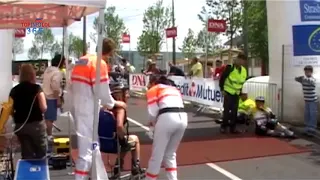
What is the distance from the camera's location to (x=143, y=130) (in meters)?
14.5

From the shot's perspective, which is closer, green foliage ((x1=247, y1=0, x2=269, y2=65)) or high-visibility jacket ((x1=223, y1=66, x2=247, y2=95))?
high-visibility jacket ((x1=223, y1=66, x2=247, y2=95))

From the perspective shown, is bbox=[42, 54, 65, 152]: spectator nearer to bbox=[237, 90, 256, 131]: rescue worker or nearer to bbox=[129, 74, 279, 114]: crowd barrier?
bbox=[129, 74, 279, 114]: crowd barrier

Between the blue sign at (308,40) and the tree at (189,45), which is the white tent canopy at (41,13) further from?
the tree at (189,45)

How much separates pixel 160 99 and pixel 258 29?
45.0m

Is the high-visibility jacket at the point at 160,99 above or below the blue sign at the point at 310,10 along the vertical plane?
below

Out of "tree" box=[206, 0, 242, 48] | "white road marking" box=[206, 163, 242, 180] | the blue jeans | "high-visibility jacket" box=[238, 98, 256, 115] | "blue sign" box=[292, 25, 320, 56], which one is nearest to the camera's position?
"white road marking" box=[206, 163, 242, 180]

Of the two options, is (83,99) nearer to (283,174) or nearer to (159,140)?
(159,140)

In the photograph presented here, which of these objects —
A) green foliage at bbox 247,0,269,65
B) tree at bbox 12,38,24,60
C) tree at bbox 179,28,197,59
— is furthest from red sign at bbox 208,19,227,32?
tree at bbox 179,28,197,59

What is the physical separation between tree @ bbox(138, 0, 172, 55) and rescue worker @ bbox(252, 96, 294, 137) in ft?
120

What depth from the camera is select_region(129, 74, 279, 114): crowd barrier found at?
51.9ft

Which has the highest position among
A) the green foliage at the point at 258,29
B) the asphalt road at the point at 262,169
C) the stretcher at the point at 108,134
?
the green foliage at the point at 258,29

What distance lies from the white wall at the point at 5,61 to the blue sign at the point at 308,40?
733 centimetres

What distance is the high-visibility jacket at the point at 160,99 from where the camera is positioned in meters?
7.53

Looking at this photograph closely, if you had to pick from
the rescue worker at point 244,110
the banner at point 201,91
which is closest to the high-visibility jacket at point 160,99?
the rescue worker at point 244,110
